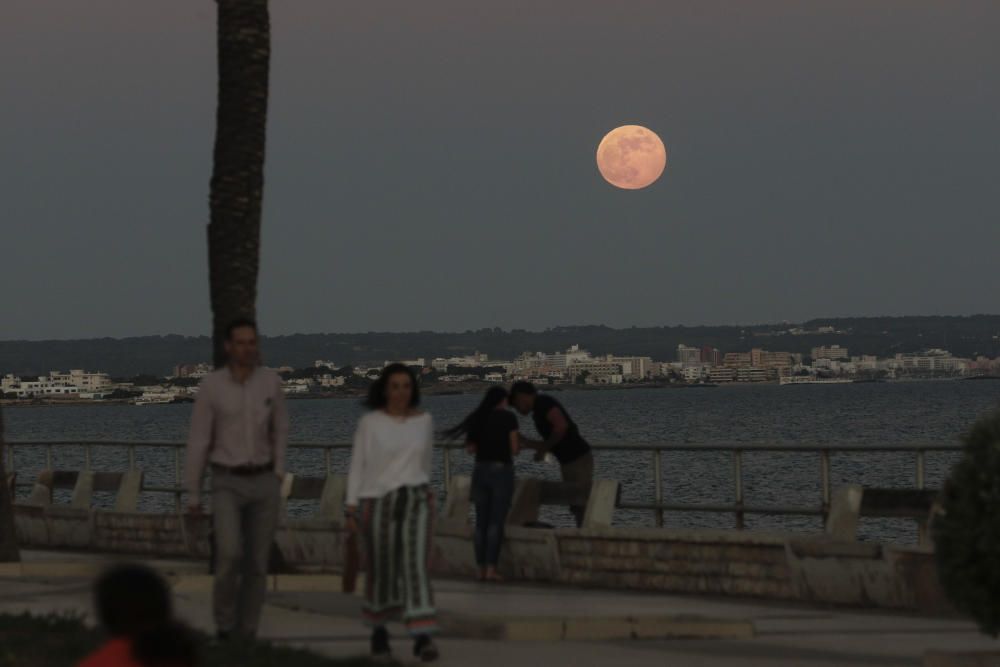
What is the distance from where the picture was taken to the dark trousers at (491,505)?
55.5 feet

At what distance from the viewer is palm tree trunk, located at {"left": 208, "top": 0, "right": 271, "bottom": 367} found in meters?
16.6

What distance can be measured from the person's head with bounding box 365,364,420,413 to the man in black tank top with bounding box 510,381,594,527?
21.2 feet

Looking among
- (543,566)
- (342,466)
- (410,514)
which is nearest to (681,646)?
(410,514)

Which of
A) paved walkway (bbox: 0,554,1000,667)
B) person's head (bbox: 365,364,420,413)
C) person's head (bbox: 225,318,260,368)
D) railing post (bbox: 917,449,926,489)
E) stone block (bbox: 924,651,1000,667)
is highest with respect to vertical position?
person's head (bbox: 225,318,260,368)

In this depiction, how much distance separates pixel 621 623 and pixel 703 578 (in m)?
3.59

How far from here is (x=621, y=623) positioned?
39.9 feet

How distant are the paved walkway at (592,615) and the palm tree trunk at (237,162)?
254cm

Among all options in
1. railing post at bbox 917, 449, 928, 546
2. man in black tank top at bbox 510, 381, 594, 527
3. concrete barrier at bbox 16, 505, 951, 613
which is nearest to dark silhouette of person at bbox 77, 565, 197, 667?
concrete barrier at bbox 16, 505, 951, 613

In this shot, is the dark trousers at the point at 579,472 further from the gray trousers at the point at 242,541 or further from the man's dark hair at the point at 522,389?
the gray trousers at the point at 242,541

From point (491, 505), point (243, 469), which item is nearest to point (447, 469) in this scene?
point (491, 505)

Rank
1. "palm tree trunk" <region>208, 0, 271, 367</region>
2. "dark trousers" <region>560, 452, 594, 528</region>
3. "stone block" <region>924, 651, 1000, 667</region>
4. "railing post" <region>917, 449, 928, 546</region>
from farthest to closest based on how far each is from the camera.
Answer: "dark trousers" <region>560, 452, 594, 528</region>
"palm tree trunk" <region>208, 0, 271, 367</region>
"railing post" <region>917, 449, 928, 546</region>
"stone block" <region>924, 651, 1000, 667</region>

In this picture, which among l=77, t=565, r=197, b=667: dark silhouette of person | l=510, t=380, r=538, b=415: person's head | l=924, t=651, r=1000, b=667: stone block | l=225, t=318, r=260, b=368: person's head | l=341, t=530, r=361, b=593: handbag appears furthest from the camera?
l=510, t=380, r=538, b=415: person's head

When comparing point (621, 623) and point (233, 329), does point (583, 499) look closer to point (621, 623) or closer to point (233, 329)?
point (621, 623)

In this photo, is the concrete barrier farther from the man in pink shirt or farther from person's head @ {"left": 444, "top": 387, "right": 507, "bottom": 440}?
person's head @ {"left": 444, "top": 387, "right": 507, "bottom": 440}
